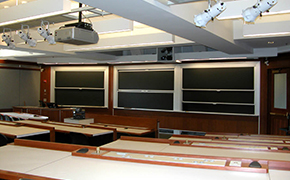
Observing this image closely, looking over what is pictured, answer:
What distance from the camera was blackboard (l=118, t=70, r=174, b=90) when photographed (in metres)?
9.39

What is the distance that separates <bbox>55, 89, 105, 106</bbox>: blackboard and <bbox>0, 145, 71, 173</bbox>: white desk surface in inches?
289

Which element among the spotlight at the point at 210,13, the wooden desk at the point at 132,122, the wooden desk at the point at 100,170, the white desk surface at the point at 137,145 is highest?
the spotlight at the point at 210,13

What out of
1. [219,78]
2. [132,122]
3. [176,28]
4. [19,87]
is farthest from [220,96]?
[19,87]

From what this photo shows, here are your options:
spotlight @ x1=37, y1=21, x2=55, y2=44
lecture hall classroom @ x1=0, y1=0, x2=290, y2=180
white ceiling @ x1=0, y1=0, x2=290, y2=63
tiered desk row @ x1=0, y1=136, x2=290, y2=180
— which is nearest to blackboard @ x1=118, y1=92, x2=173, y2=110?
lecture hall classroom @ x1=0, y1=0, x2=290, y2=180

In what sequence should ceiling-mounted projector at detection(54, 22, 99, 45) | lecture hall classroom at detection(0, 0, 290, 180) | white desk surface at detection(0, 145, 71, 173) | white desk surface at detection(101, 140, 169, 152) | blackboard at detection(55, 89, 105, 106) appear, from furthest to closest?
blackboard at detection(55, 89, 105, 106) < ceiling-mounted projector at detection(54, 22, 99, 45) < white desk surface at detection(101, 140, 169, 152) < lecture hall classroom at detection(0, 0, 290, 180) < white desk surface at detection(0, 145, 71, 173)

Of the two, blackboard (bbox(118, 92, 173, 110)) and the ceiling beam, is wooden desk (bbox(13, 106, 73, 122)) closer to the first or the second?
blackboard (bbox(118, 92, 173, 110))

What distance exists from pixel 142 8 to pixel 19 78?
924cm

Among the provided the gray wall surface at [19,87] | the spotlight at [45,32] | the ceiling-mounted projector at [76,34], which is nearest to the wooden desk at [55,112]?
the gray wall surface at [19,87]

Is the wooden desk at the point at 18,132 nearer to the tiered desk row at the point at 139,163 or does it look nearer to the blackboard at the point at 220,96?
the tiered desk row at the point at 139,163

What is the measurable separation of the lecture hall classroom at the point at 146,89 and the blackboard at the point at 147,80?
0.12 feet

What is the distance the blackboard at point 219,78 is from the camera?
8.18 metres

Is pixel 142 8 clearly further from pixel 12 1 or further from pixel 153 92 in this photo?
pixel 153 92

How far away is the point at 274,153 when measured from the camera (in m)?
3.04

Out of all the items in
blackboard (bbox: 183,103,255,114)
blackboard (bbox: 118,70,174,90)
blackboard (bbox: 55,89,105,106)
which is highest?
blackboard (bbox: 118,70,174,90)
